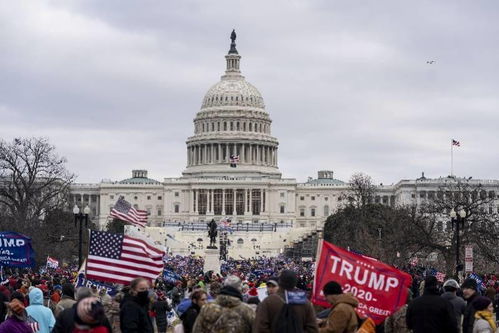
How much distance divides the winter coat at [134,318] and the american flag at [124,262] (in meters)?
3.93

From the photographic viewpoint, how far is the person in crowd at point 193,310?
16.5 m

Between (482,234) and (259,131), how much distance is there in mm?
137334

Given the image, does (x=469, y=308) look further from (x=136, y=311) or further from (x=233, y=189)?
(x=233, y=189)

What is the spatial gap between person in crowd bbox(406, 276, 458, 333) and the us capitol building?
156258 mm

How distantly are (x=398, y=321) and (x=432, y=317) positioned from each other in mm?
1398

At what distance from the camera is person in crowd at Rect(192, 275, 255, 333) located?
47.1ft

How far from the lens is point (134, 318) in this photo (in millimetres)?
15648

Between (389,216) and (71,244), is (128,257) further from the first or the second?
(389,216)

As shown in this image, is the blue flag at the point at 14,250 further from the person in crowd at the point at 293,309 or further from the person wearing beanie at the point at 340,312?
the person in crowd at the point at 293,309

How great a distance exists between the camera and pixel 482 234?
63.1 metres

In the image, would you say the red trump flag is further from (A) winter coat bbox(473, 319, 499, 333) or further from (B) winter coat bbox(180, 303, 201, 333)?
(B) winter coat bbox(180, 303, 201, 333)

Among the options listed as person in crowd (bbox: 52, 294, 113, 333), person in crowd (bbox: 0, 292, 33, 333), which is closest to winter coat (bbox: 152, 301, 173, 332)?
person in crowd (bbox: 0, 292, 33, 333)

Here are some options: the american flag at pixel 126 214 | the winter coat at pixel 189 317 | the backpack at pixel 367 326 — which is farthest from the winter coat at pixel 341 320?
the american flag at pixel 126 214

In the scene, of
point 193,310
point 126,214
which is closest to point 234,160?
point 126,214
